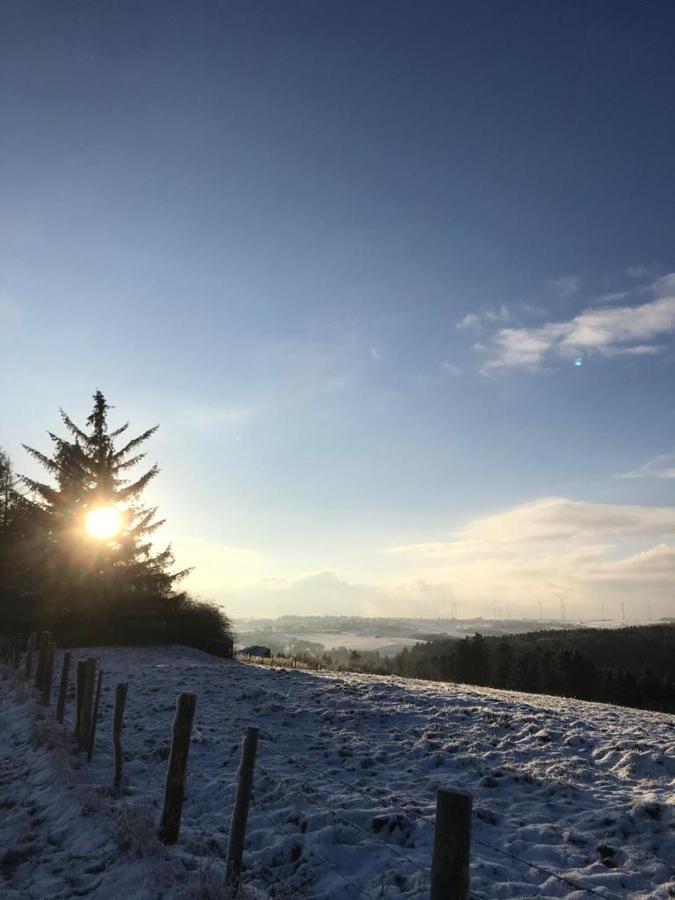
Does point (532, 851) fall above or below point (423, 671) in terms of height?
above

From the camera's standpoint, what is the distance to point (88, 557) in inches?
1362

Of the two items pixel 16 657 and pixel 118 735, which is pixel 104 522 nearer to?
pixel 16 657

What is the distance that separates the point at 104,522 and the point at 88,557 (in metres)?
2.22

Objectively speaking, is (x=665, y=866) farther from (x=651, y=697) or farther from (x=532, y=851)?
(x=651, y=697)

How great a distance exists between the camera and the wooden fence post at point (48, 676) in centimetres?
1631

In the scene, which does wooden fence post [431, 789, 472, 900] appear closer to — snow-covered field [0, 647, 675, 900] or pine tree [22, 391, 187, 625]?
snow-covered field [0, 647, 675, 900]

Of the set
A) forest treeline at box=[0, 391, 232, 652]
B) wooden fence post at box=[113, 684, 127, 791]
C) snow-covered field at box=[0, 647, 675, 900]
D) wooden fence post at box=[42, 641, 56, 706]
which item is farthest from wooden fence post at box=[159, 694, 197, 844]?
forest treeline at box=[0, 391, 232, 652]

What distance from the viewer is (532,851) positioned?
7.39 metres

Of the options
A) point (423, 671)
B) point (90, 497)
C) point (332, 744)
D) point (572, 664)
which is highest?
point (90, 497)

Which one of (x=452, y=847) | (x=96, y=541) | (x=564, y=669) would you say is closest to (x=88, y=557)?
(x=96, y=541)

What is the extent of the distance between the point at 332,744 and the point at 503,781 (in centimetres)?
376

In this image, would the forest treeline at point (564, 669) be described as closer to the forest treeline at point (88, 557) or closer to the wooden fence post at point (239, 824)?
the forest treeline at point (88, 557)

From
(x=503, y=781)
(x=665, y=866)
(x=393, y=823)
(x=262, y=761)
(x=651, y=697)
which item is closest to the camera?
(x=665, y=866)


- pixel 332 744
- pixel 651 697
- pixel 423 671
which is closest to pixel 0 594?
pixel 332 744
